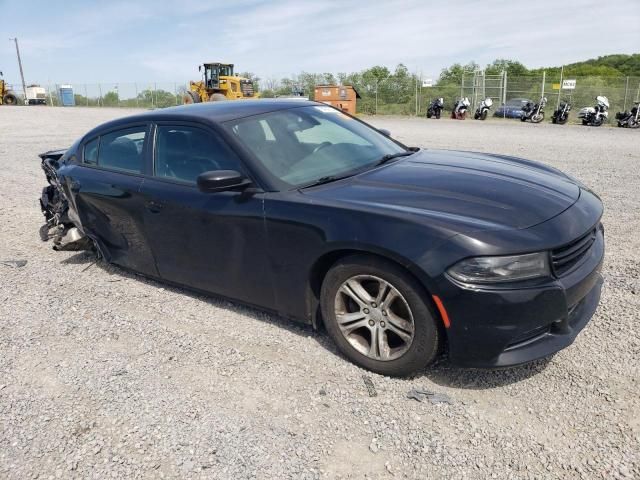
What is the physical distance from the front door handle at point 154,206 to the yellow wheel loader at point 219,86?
997 inches

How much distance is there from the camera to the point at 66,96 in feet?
188

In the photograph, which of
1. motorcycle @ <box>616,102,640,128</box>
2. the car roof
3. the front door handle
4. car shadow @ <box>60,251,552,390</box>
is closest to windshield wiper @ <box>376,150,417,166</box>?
the car roof

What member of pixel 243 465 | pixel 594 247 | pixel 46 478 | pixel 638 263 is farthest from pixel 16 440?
pixel 638 263

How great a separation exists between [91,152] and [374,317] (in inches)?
127

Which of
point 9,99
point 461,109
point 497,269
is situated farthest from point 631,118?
point 9,99

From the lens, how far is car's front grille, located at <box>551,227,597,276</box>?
2.70 meters

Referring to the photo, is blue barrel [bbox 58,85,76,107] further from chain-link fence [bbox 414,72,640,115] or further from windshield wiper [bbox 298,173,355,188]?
windshield wiper [bbox 298,173,355,188]

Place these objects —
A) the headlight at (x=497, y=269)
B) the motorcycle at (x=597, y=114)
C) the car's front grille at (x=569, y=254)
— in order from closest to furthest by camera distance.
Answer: the headlight at (x=497, y=269) → the car's front grille at (x=569, y=254) → the motorcycle at (x=597, y=114)

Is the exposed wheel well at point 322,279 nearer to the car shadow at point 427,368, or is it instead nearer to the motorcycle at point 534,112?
the car shadow at point 427,368

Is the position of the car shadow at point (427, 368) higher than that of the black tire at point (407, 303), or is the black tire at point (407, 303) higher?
the black tire at point (407, 303)

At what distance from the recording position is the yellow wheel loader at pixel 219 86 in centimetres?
2865

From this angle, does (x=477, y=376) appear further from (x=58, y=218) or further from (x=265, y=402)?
(x=58, y=218)

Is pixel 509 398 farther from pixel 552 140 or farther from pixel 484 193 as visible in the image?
pixel 552 140

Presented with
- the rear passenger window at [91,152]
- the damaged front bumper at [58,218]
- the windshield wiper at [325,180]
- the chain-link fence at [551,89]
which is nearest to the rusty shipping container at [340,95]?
the chain-link fence at [551,89]
